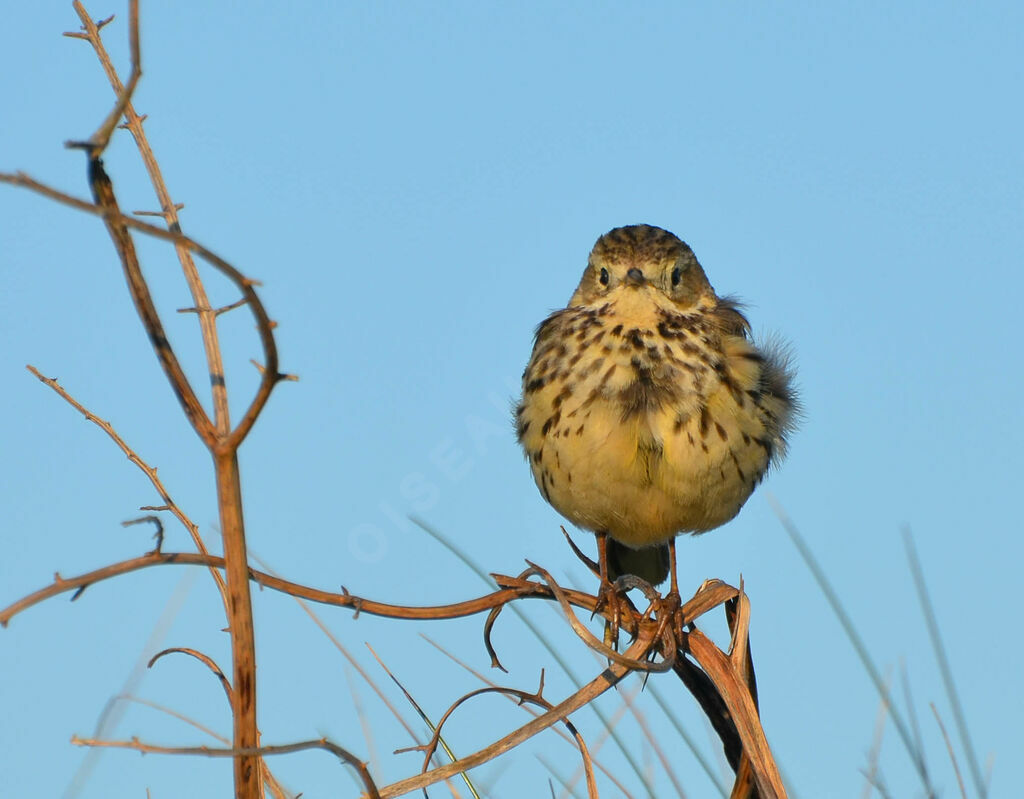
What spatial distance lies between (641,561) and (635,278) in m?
1.30

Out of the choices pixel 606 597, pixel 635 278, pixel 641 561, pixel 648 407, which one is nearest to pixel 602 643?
pixel 606 597

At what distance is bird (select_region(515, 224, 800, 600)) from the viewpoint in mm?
4688

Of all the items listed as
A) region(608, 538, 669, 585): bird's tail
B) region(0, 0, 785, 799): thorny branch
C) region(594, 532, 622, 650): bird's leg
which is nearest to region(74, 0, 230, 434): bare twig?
region(0, 0, 785, 799): thorny branch

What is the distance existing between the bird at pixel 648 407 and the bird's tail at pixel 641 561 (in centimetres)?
14

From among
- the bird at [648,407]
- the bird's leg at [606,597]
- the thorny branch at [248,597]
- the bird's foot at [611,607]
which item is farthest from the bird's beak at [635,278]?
the thorny branch at [248,597]

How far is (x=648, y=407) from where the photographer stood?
468 centimetres

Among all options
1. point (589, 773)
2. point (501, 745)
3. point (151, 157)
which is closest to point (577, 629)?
point (589, 773)

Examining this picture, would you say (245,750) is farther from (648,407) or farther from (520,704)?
(648,407)

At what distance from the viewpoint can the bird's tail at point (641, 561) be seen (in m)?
5.64

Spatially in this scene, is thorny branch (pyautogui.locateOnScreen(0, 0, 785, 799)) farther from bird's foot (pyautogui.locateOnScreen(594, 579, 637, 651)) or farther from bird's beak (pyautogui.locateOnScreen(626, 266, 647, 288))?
bird's beak (pyautogui.locateOnScreen(626, 266, 647, 288))

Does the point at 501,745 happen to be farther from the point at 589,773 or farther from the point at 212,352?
the point at 212,352

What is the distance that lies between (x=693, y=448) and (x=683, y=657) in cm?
178

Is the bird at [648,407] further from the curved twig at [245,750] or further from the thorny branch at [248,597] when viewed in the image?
the curved twig at [245,750]

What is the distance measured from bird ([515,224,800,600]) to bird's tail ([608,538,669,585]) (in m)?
0.14
